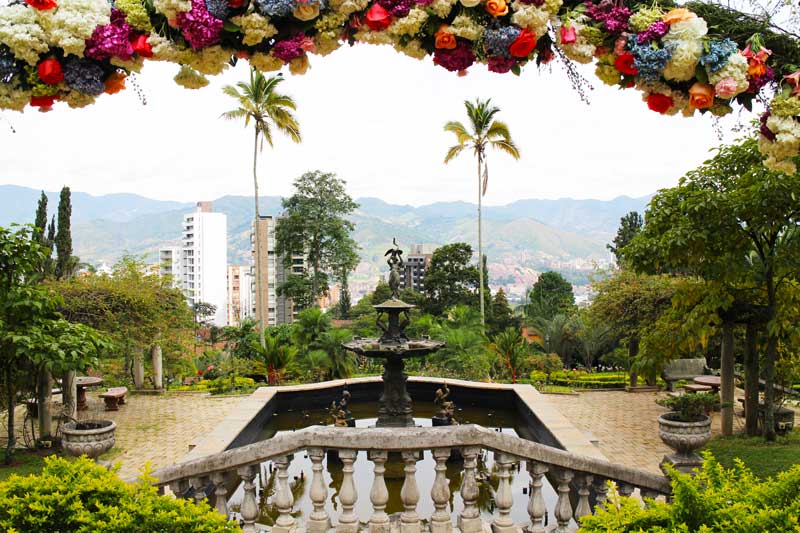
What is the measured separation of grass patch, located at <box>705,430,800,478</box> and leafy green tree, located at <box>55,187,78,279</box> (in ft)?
78.0

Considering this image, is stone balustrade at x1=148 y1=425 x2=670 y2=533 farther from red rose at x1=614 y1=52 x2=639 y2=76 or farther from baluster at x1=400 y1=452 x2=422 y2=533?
red rose at x1=614 y1=52 x2=639 y2=76

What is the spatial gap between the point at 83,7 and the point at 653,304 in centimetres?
1276

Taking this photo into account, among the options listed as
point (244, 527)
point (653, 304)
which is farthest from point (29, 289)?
point (653, 304)

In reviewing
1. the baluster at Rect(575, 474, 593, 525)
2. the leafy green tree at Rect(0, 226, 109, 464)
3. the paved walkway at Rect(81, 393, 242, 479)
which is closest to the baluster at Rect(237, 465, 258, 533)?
the baluster at Rect(575, 474, 593, 525)

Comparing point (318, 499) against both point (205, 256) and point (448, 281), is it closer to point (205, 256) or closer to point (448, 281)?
point (448, 281)

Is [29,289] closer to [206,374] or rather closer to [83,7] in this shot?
[83,7]

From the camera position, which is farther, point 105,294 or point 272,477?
point 105,294

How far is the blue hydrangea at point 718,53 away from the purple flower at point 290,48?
2210mm

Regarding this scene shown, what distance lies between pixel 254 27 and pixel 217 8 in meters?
0.23

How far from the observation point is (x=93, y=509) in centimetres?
367

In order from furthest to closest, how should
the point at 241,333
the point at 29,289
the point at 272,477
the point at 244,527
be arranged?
the point at 241,333 < the point at 272,477 < the point at 29,289 < the point at 244,527

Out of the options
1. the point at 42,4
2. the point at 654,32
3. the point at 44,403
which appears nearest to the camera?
the point at 42,4

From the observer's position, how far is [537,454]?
503 centimetres

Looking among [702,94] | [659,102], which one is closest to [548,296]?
[659,102]
